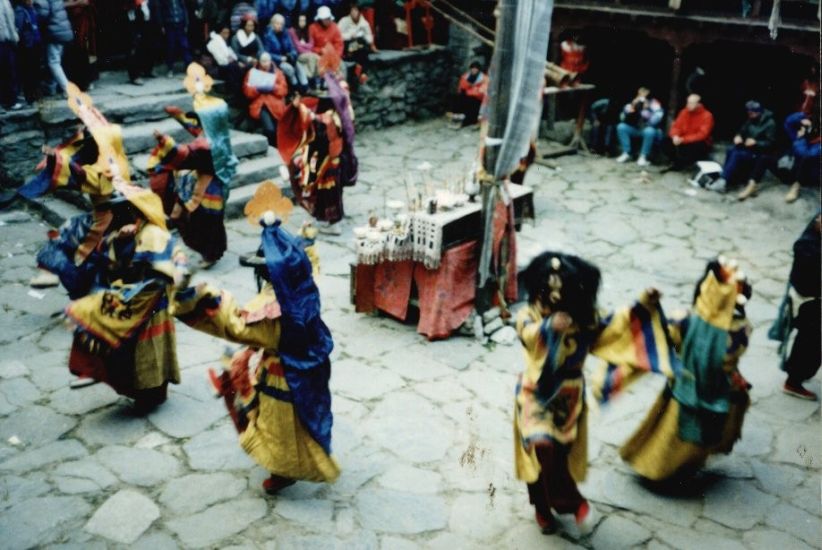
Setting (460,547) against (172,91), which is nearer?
(460,547)

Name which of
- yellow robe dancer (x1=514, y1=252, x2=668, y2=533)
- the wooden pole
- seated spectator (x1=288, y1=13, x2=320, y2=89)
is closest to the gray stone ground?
yellow robe dancer (x1=514, y1=252, x2=668, y2=533)

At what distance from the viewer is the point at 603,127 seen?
14.5 metres

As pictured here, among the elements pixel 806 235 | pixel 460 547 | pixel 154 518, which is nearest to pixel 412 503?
pixel 460 547

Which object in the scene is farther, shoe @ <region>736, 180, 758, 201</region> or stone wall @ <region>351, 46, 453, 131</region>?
stone wall @ <region>351, 46, 453, 131</region>

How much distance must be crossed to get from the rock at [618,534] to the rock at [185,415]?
3.04 meters

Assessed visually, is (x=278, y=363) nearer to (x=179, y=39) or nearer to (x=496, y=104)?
(x=496, y=104)

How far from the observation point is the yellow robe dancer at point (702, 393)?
486 centimetres

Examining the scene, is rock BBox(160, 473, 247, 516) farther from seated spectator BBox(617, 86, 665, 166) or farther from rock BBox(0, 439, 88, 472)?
seated spectator BBox(617, 86, 665, 166)

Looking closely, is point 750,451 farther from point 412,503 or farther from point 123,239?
point 123,239

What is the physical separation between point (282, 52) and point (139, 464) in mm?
9386

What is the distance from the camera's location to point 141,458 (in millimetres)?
5863

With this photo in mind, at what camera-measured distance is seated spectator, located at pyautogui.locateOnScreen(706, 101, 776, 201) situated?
1247 centimetres

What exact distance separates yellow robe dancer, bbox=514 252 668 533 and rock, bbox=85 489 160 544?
2421 millimetres

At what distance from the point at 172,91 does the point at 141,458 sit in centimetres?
802
